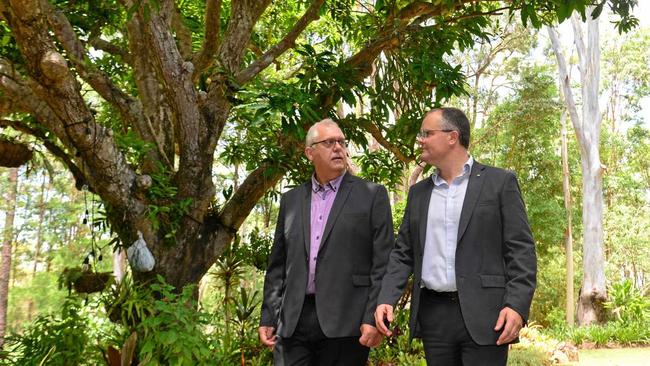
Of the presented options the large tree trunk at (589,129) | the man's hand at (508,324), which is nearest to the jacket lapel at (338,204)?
the man's hand at (508,324)

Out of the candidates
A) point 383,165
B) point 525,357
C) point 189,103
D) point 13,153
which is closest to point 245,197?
point 189,103

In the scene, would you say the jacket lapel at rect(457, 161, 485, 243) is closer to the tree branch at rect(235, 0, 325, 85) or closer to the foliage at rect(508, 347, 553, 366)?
the tree branch at rect(235, 0, 325, 85)

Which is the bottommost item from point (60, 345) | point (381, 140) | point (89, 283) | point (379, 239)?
point (60, 345)

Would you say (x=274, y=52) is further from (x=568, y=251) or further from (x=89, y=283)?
(x=568, y=251)

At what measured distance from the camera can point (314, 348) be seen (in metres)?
2.85

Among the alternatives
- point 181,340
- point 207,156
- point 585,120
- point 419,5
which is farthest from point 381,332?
point 585,120

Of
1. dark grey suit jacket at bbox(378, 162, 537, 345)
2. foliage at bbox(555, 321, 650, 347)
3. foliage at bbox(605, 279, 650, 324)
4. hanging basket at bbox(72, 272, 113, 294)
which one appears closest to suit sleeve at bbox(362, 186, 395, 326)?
dark grey suit jacket at bbox(378, 162, 537, 345)

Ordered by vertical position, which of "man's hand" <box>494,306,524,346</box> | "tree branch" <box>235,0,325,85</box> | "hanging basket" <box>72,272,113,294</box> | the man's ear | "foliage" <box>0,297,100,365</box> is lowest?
"foliage" <box>0,297,100,365</box>

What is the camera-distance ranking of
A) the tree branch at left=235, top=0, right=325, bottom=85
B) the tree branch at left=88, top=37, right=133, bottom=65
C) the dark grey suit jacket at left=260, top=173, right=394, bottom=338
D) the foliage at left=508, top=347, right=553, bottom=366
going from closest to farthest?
the dark grey suit jacket at left=260, top=173, right=394, bottom=338
the tree branch at left=235, top=0, right=325, bottom=85
the tree branch at left=88, top=37, right=133, bottom=65
the foliage at left=508, top=347, right=553, bottom=366

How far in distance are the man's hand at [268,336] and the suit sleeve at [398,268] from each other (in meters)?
0.67

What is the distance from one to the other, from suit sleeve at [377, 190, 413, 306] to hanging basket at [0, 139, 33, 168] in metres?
3.32

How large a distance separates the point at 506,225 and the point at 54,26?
3769 mm

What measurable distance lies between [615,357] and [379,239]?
1080 centimetres

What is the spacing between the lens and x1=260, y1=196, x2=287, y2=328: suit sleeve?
9.99 feet
